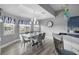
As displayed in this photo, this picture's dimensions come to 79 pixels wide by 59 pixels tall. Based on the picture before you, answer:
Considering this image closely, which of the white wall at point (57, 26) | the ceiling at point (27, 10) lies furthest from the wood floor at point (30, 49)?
the ceiling at point (27, 10)

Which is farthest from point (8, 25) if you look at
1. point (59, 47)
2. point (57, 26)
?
point (59, 47)

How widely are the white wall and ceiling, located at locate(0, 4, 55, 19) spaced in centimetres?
13

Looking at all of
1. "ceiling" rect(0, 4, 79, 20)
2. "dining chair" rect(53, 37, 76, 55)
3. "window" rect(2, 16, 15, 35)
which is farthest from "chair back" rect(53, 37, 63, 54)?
"window" rect(2, 16, 15, 35)

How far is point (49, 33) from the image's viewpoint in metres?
2.17

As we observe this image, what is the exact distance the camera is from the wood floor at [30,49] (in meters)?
2.02

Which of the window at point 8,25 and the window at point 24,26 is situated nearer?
the window at point 8,25

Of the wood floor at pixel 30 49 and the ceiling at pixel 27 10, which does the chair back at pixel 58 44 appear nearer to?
the wood floor at pixel 30 49

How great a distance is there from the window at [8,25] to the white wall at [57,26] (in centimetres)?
65

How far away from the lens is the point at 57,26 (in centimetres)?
215

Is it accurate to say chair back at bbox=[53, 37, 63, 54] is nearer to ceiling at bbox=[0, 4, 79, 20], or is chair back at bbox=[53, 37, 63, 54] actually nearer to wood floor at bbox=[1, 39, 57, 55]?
wood floor at bbox=[1, 39, 57, 55]

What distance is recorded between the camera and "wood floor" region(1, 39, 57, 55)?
202cm
